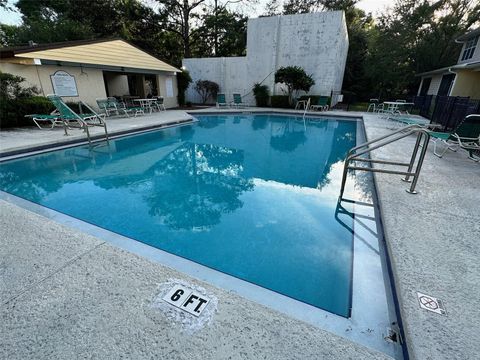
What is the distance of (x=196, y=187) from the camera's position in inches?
177

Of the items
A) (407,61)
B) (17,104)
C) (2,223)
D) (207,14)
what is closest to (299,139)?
(2,223)

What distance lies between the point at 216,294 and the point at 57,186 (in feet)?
13.4

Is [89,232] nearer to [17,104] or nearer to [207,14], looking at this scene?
[17,104]

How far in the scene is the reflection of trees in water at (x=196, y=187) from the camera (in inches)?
136

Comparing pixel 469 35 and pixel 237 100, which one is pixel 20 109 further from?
pixel 469 35

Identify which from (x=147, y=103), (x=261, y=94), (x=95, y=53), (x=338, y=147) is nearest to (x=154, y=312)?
(x=338, y=147)

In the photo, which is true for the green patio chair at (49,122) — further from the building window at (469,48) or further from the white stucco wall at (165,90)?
the building window at (469,48)

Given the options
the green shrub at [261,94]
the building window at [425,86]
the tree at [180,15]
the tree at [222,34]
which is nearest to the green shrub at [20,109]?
the green shrub at [261,94]

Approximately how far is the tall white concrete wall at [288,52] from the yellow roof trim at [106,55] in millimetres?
4824

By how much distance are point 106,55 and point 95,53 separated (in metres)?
0.58

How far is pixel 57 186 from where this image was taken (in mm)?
4305

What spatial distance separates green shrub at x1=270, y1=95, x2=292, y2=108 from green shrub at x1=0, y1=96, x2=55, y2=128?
39.3 feet

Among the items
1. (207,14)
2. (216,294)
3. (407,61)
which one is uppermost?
(207,14)

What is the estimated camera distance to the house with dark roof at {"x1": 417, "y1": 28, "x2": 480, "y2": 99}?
11.8 m
